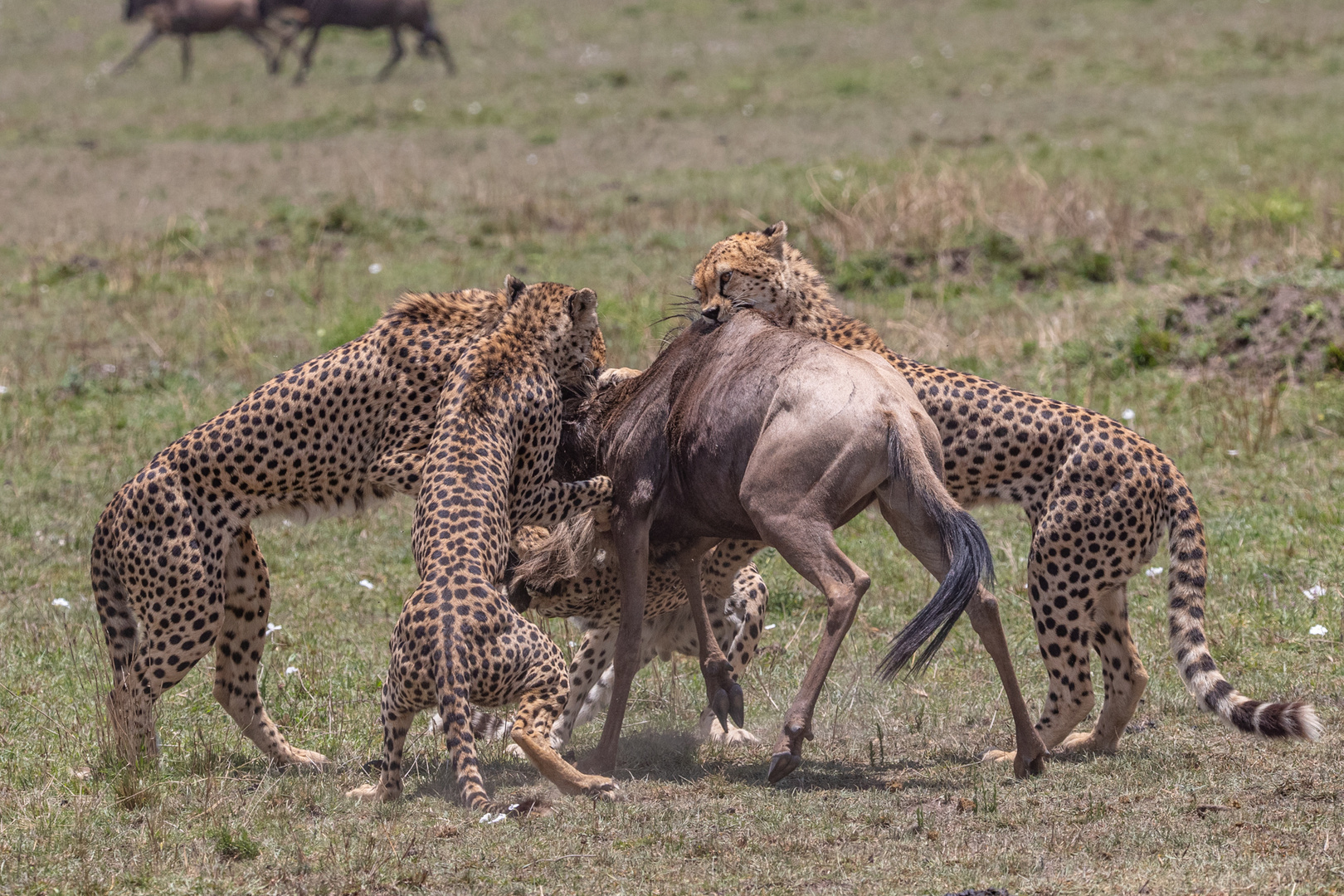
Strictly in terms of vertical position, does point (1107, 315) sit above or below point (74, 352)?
above

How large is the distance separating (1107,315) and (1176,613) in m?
5.43

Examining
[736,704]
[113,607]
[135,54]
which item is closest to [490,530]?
[736,704]

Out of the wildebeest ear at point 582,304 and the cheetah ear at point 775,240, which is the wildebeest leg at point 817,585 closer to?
the wildebeest ear at point 582,304

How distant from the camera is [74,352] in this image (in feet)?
36.6

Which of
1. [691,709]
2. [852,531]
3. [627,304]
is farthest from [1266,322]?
[691,709]

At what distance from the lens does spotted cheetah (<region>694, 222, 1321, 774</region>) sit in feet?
18.7

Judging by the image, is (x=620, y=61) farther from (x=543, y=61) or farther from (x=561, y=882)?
(x=561, y=882)

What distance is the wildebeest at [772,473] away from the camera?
5273 millimetres

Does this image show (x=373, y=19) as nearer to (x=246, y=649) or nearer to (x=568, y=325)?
(x=568, y=325)

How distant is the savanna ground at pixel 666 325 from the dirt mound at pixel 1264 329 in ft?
0.09

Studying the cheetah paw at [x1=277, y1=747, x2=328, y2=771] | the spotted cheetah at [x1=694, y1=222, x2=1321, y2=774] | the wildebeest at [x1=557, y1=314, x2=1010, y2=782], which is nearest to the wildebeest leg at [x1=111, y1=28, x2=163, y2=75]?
the wildebeest at [x1=557, y1=314, x2=1010, y2=782]

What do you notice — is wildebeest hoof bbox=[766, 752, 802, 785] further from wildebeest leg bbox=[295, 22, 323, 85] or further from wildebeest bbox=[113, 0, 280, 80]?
wildebeest bbox=[113, 0, 280, 80]

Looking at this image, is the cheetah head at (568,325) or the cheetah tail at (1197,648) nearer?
the cheetah tail at (1197,648)

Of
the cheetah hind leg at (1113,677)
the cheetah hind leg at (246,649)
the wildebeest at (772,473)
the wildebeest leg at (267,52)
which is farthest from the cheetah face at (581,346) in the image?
the wildebeest leg at (267,52)
